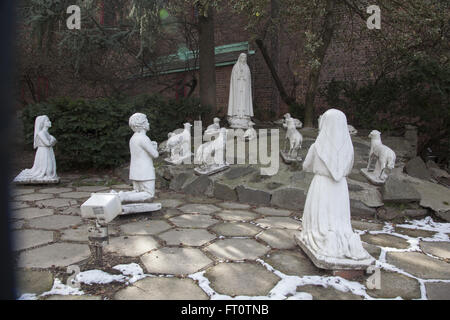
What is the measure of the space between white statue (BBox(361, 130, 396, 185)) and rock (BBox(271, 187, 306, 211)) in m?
1.30

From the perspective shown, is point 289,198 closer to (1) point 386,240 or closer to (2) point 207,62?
(1) point 386,240

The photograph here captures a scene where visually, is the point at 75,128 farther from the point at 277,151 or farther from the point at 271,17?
the point at 271,17

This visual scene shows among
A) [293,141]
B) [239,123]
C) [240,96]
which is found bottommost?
[293,141]

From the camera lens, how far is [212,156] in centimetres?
635

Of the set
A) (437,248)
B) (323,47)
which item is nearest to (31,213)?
(437,248)

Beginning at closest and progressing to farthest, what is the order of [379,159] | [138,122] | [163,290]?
[163,290]
[138,122]
[379,159]

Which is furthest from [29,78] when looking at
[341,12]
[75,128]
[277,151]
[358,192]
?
[358,192]

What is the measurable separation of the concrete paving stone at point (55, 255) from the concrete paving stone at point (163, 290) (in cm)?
82

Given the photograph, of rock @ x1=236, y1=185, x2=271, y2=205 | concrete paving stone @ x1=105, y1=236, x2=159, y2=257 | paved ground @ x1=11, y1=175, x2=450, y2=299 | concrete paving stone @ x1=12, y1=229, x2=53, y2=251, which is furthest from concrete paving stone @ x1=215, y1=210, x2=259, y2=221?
concrete paving stone @ x1=12, y1=229, x2=53, y2=251

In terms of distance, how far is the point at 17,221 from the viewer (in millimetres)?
4047

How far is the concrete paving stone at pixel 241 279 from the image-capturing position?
245 cm

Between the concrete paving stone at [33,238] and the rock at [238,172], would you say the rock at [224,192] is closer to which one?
the rock at [238,172]

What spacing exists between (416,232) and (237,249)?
2.60 metres

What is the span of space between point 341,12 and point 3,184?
8094mm
